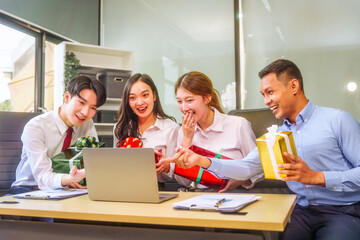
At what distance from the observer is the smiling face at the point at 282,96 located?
1.63 m

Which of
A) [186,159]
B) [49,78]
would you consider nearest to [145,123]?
[186,159]

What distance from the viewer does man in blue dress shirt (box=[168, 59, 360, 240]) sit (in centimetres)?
139

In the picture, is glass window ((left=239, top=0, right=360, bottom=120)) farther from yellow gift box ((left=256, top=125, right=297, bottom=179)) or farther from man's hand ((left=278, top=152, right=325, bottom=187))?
yellow gift box ((left=256, top=125, right=297, bottom=179))

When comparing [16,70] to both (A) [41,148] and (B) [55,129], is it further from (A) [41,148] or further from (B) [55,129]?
(A) [41,148]

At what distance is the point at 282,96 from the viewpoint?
1.63 m

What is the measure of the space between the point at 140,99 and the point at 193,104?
384 mm

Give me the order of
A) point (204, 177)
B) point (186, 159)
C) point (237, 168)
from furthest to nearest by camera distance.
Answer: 1. point (204, 177)
2. point (237, 168)
3. point (186, 159)

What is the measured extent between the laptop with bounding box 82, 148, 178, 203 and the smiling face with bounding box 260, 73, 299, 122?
2.16ft

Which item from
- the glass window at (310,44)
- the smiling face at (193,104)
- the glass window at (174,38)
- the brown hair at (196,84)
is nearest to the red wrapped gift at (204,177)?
the smiling face at (193,104)

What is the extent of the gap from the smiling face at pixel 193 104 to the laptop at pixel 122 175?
777 mm

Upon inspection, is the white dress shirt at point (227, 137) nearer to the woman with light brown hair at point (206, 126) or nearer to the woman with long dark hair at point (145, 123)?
the woman with light brown hair at point (206, 126)

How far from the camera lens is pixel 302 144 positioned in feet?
5.28

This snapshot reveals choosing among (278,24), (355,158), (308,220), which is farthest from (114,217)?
(278,24)

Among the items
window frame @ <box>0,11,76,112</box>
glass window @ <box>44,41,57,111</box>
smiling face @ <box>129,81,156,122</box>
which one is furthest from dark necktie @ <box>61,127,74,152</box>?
glass window @ <box>44,41,57,111</box>
